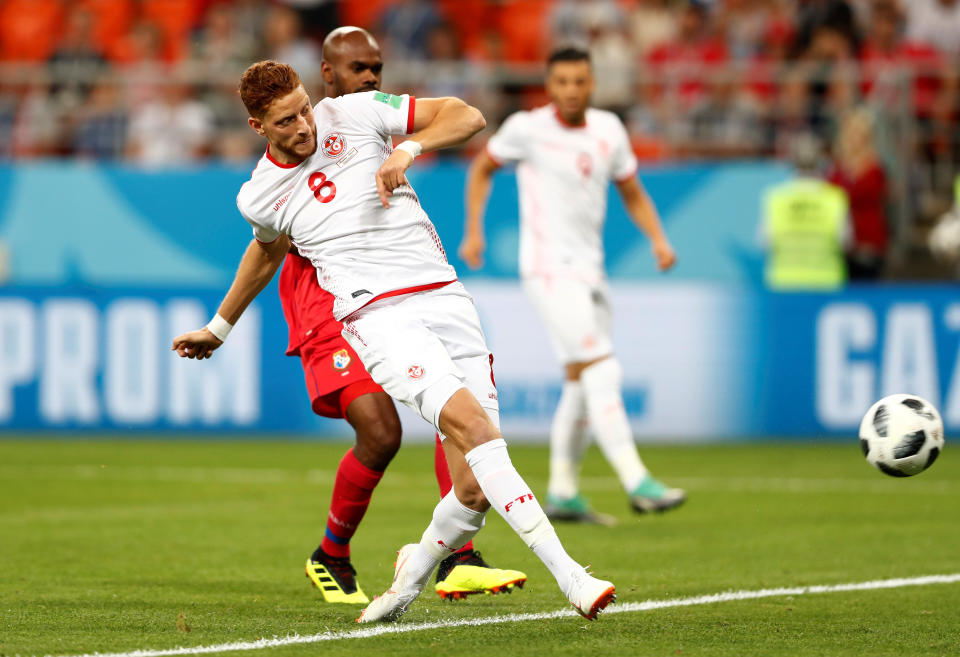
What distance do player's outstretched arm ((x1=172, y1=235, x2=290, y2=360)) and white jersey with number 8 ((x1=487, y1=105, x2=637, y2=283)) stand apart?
319 centimetres

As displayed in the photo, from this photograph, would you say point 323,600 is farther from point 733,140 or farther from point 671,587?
point 733,140

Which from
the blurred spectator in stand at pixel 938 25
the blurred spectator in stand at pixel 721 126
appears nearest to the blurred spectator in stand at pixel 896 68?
the blurred spectator in stand at pixel 938 25

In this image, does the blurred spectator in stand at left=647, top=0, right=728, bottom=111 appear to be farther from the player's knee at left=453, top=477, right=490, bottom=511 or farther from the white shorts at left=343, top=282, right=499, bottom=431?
the player's knee at left=453, top=477, right=490, bottom=511

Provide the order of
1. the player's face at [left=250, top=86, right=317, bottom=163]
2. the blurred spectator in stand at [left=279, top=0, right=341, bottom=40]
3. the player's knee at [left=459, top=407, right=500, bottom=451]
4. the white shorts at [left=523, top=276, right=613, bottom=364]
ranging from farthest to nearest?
the blurred spectator in stand at [left=279, top=0, right=341, bottom=40] < the white shorts at [left=523, top=276, right=613, bottom=364] < the player's face at [left=250, top=86, right=317, bottom=163] < the player's knee at [left=459, top=407, right=500, bottom=451]

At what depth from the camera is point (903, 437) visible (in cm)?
634

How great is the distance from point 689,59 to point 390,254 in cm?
1071

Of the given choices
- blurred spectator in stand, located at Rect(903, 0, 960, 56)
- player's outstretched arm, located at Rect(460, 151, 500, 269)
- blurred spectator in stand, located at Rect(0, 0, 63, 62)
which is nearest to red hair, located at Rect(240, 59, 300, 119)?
player's outstretched arm, located at Rect(460, 151, 500, 269)

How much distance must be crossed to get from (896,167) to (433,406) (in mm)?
10465

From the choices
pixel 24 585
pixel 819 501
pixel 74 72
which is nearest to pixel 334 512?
pixel 24 585

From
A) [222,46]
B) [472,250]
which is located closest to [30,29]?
[222,46]

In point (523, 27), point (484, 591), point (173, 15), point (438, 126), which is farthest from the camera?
point (173, 15)

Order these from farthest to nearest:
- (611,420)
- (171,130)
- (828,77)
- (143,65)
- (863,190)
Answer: (143,65), (171,130), (828,77), (863,190), (611,420)

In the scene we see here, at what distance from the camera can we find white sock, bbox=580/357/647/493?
28.0 ft

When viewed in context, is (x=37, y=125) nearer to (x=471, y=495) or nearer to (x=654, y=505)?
(x=654, y=505)
